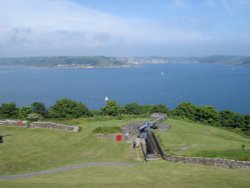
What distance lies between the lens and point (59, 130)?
38.4 metres

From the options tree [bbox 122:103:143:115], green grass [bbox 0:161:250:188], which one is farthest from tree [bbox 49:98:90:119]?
green grass [bbox 0:161:250:188]

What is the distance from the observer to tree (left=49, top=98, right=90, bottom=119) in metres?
51.9

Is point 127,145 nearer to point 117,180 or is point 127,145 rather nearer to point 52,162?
point 52,162

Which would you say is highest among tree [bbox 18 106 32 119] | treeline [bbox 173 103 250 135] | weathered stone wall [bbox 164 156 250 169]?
weathered stone wall [bbox 164 156 250 169]

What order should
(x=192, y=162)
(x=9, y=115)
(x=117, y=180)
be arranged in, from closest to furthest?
(x=117, y=180) < (x=192, y=162) < (x=9, y=115)

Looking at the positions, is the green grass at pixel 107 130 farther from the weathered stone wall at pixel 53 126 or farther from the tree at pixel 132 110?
the tree at pixel 132 110

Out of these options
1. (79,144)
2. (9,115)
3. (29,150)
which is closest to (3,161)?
(29,150)

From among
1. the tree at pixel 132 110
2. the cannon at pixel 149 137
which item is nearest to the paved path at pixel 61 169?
the cannon at pixel 149 137

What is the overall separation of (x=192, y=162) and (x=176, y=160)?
4.94ft

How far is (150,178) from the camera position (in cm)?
1962

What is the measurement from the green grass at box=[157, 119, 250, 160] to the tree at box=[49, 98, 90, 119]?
Answer: 17322 millimetres

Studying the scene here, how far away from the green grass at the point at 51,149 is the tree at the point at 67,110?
520 inches

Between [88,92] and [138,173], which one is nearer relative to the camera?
[138,173]

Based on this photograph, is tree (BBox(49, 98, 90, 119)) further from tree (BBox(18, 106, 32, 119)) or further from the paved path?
the paved path
